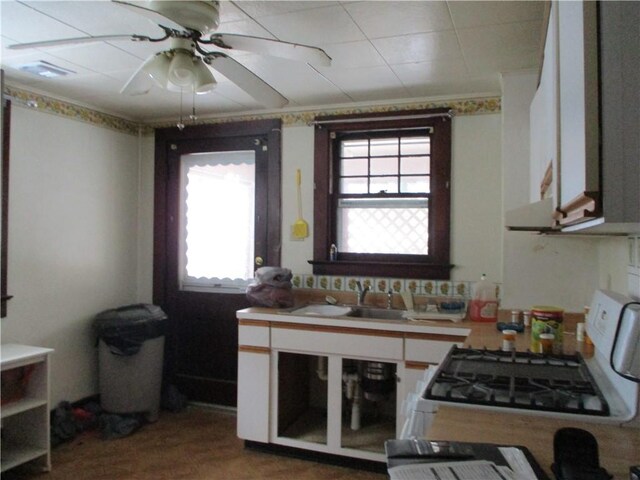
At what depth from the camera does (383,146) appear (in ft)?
11.3

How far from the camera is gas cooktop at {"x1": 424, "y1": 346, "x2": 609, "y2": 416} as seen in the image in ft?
4.31

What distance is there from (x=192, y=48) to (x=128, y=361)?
7.80ft

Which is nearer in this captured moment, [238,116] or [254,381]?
[254,381]

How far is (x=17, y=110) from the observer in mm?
3041

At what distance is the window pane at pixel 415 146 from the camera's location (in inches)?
132

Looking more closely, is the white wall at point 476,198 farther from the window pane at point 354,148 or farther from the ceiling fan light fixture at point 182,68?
the ceiling fan light fixture at point 182,68

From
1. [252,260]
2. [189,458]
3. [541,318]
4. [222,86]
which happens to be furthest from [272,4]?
[189,458]

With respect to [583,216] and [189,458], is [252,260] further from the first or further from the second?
[583,216]

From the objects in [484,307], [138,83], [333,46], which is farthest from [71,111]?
[484,307]

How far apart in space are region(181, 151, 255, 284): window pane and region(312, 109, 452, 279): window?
604 mm

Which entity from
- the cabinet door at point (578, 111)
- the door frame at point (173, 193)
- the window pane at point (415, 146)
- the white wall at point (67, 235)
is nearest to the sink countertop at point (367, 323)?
the door frame at point (173, 193)

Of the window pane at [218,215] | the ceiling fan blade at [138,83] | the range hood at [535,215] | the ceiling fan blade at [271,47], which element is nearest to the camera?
the range hood at [535,215]

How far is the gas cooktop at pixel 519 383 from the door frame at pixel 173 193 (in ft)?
6.73

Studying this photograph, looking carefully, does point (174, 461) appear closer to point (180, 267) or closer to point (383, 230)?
point (180, 267)
